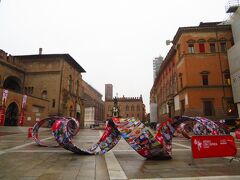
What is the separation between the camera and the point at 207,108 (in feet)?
89.5

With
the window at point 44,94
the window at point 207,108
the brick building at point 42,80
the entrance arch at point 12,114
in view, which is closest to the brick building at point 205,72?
the window at point 207,108

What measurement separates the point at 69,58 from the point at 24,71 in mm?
9935

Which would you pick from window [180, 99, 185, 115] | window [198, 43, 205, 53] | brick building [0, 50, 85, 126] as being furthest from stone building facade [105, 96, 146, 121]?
window [198, 43, 205, 53]

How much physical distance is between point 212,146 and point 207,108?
2291 cm

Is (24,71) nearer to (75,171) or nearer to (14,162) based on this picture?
(14,162)

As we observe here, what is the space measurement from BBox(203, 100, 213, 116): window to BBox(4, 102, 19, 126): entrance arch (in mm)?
29256

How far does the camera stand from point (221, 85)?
→ 27562 mm

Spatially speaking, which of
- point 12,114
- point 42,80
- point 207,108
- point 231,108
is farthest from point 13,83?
point 231,108

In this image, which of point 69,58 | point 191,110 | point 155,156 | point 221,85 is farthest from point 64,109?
point 155,156

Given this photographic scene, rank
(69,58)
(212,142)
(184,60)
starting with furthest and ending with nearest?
1. (69,58)
2. (184,60)
3. (212,142)

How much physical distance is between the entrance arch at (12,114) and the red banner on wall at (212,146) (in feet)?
92.0

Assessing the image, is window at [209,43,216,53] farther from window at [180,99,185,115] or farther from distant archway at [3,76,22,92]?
distant archway at [3,76,22,92]

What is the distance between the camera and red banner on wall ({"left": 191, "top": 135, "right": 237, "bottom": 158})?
21.5 feet

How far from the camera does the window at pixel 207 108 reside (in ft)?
88.7
